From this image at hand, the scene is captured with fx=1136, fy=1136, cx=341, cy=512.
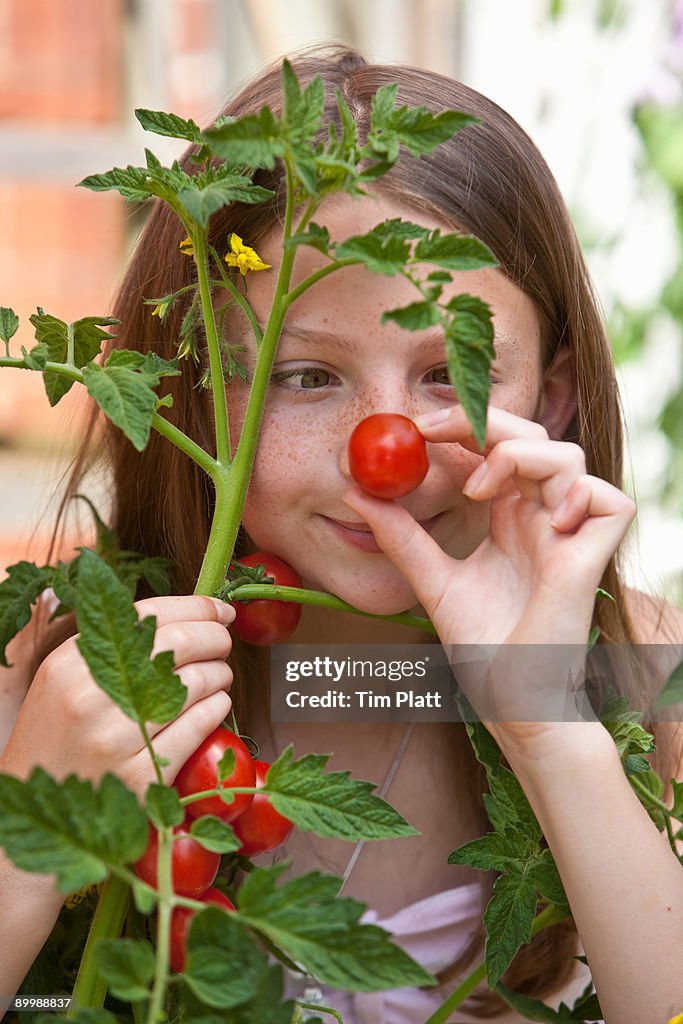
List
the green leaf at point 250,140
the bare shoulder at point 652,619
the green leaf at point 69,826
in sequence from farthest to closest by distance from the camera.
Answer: the bare shoulder at point 652,619 → the green leaf at point 250,140 → the green leaf at point 69,826

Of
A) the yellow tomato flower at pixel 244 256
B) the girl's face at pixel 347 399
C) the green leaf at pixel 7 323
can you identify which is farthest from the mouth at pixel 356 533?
the green leaf at pixel 7 323

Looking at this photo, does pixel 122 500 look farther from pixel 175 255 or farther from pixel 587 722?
pixel 587 722

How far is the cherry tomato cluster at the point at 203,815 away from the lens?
1.94 feet

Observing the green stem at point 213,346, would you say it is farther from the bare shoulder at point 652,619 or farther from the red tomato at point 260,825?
the bare shoulder at point 652,619

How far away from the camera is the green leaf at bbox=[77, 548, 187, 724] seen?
0.49 m

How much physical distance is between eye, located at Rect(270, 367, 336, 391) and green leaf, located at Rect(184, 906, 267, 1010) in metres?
0.48

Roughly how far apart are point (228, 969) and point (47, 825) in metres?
0.09

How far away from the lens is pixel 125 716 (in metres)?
0.67

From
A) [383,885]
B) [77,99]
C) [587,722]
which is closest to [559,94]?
[77,99]

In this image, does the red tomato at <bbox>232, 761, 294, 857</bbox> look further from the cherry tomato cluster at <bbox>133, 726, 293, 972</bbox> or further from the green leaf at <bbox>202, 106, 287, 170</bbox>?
the green leaf at <bbox>202, 106, 287, 170</bbox>

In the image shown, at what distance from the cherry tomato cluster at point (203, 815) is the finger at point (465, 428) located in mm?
244

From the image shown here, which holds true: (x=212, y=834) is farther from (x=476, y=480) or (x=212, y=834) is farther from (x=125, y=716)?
(x=476, y=480)

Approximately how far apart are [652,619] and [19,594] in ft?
2.77

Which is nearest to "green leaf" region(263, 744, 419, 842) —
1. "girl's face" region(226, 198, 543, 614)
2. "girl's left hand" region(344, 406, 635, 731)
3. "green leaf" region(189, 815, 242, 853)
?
"green leaf" region(189, 815, 242, 853)
